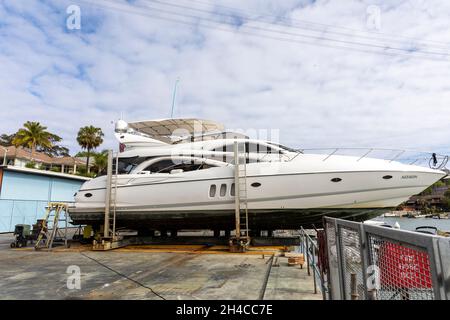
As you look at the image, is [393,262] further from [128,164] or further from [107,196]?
[128,164]

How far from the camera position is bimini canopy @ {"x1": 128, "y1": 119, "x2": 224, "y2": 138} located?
40.2 feet

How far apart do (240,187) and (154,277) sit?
420cm

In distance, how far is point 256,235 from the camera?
1082 centimetres

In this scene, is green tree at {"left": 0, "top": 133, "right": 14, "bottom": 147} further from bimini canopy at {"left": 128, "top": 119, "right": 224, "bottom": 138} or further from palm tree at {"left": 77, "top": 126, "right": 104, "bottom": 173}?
bimini canopy at {"left": 128, "top": 119, "right": 224, "bottom": 138}

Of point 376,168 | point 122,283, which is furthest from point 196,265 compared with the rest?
point 376,168

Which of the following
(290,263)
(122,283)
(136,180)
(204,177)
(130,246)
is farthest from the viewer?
(130,246)

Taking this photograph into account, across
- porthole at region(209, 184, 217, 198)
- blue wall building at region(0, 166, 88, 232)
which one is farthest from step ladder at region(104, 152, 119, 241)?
blue wall building at region(0, 166, 88, 232)

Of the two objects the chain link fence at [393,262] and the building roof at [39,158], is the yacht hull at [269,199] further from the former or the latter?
the building roof at [39,158]

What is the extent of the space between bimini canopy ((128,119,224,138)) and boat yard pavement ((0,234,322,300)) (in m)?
5.54

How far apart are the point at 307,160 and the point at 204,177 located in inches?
130

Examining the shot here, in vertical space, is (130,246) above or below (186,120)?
below

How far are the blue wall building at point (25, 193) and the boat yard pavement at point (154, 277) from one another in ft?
36.7

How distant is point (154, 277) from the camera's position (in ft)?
19.1
